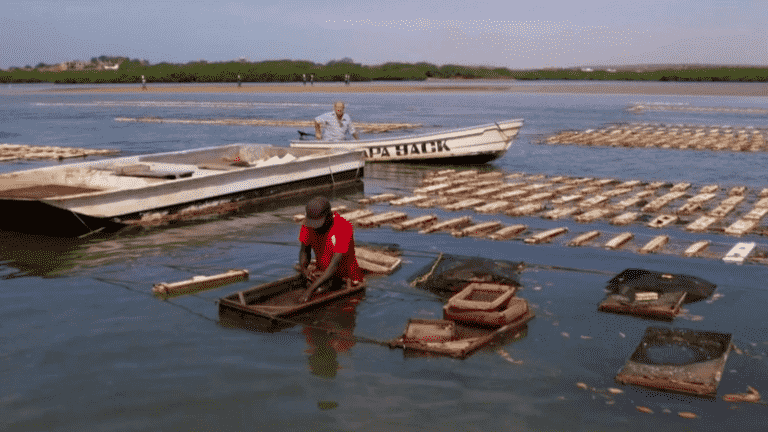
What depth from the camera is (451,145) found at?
22297 mm

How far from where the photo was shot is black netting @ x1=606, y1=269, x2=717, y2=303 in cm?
931

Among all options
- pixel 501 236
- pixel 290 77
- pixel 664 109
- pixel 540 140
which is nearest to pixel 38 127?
pixel 540 140

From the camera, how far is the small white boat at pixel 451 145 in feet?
72.5

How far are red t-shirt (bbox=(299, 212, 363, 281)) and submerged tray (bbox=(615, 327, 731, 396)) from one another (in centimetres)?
350

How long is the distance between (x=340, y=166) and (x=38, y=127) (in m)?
28.9

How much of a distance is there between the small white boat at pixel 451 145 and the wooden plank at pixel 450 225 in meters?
8.37

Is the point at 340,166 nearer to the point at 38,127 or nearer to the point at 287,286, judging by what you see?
the point at 287,286

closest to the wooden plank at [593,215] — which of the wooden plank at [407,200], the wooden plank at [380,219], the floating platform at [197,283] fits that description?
the wooden plank at [380,219]

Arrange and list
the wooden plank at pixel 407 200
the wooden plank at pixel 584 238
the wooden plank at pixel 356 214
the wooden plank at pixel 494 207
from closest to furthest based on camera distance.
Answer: the wooden plank at pixel 584 238 → the wooden plank at pixel 356 214 → the wooden plank at pixel 494 207 → the wooden plank at pixel 407 200

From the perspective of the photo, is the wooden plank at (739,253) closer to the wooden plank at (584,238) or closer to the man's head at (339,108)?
the wooden plank at (584,238)

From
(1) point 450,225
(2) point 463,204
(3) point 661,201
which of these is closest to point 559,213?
(2) point 463,204

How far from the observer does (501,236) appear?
41.8ft

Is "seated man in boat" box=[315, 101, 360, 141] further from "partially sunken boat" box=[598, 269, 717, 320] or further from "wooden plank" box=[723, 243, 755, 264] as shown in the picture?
"partially sunken boat" box=[598, 269, 717, 320]

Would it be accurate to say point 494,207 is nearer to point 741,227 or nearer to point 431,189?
point 431,189
